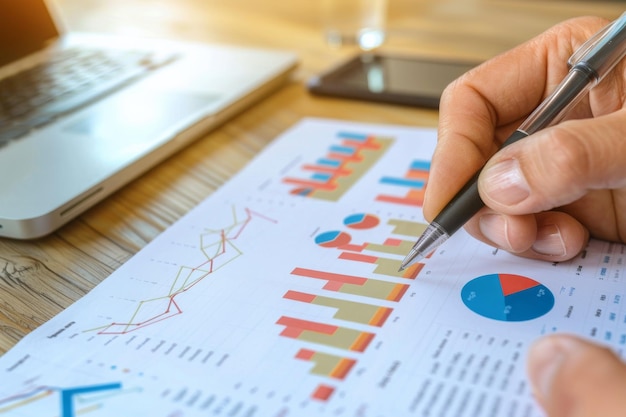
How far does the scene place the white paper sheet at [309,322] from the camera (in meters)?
0.36

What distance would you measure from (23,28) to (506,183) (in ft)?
1.94

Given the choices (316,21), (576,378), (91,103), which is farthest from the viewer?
(316,21)

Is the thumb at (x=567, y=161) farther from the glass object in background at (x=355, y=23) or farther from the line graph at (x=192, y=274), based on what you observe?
the glass object in background at (x=355, y=23)

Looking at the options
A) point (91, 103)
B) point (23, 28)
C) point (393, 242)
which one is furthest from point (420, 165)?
point (23, 28)

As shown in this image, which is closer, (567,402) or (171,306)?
(567,402)

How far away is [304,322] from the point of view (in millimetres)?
414

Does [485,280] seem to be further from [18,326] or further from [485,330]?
[18,326]

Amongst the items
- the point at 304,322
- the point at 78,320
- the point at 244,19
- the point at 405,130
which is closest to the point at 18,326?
the point at 78,320

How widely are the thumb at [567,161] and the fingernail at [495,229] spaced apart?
42 millimetres

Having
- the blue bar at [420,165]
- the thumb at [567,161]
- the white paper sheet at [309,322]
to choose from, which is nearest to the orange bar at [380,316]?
the white paper sheet at [309,322]

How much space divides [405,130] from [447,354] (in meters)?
0.36

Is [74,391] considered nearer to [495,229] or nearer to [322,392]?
[322,392]

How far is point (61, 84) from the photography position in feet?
2.44

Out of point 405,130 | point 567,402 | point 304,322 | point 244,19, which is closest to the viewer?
point 567,402
